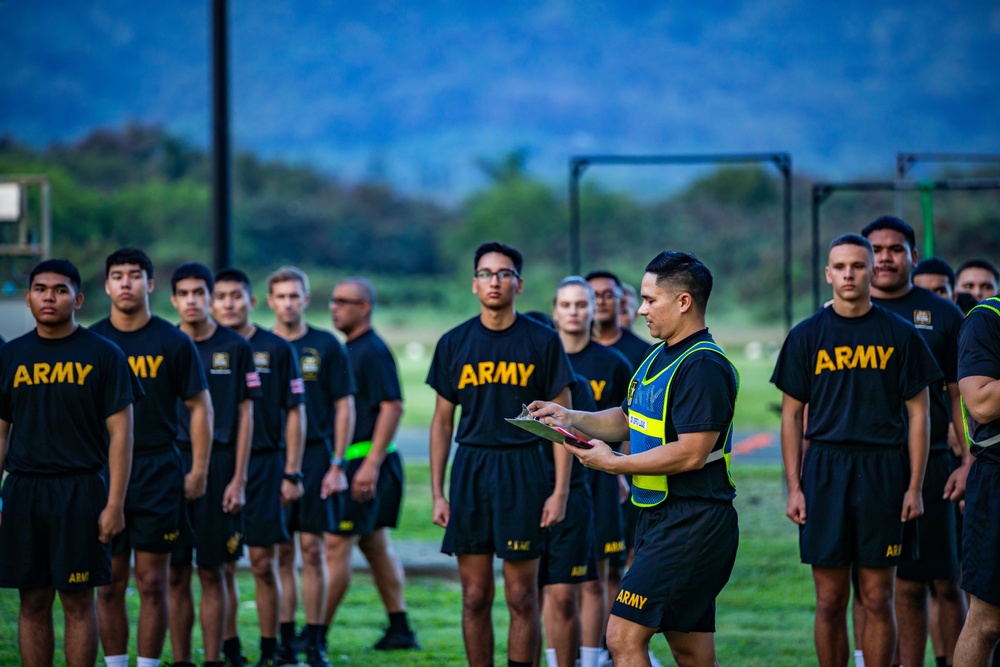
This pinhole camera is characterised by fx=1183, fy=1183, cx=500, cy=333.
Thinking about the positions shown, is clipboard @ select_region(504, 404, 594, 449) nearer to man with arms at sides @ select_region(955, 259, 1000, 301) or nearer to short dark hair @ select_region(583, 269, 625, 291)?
short dark hair @ select_region(583, 269, 625, 291)

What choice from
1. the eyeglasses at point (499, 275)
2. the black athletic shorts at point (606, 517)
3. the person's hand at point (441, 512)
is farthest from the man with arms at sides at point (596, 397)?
the person's hand at point (441, 512)

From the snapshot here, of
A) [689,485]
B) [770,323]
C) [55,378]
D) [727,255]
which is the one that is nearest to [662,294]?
[689,485]

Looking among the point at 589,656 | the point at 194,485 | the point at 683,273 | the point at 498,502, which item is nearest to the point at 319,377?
the point at 194,485

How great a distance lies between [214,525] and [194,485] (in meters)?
0.49

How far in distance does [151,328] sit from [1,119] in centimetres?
6750

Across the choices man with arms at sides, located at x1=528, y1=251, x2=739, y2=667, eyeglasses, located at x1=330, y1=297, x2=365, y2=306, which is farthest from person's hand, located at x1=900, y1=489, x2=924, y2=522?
eyeglasses, located at x1=330, y1=297, x2=365, y2=306

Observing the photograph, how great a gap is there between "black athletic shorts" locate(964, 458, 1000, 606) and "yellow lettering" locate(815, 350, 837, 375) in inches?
35.2

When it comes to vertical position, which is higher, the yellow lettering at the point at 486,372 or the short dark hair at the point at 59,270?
the short dark hair at the point at 59,270

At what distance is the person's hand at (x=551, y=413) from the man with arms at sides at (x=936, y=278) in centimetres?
313

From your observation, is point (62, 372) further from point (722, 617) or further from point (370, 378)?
point (722, 617)

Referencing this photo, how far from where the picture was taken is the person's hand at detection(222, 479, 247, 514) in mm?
7030

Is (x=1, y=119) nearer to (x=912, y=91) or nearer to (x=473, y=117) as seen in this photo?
(x=473, y=117)

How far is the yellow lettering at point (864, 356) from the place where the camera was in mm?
5941

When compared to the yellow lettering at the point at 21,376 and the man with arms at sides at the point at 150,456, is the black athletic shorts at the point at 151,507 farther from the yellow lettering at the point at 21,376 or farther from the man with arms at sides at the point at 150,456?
the yellow lettering at the point at 21,376
